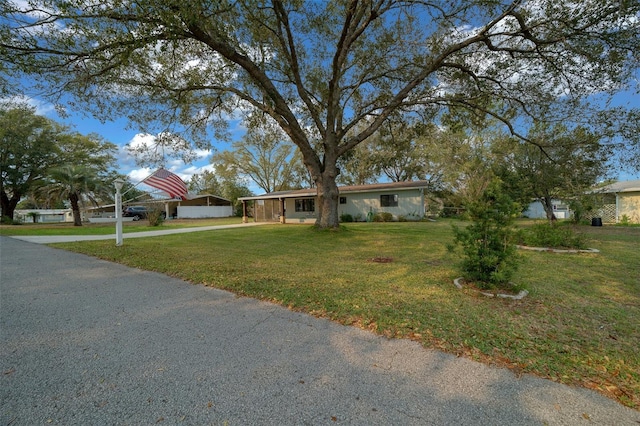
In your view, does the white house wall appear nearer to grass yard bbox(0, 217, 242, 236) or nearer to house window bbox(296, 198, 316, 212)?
house window bbox(296, 198, 316, 212)

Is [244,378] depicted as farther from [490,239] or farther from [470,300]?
[490,239]

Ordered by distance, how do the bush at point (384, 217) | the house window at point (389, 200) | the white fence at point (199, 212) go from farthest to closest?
1. the white fence at point (199, 212)
2. the house window at point (389, 200)
3. the bush at point (384, 217)

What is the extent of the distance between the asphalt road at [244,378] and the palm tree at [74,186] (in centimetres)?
2164

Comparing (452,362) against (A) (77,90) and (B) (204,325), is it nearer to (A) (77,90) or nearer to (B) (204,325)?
(B) (204,325)

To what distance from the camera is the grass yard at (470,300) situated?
2.38 m

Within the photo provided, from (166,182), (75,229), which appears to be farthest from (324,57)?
(75,229)

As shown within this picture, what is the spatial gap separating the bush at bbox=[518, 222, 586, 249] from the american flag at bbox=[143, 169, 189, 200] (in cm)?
1171

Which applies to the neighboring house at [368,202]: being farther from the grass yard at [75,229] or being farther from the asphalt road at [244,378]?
the asphalt road at [244,378]

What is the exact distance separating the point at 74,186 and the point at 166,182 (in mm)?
15022

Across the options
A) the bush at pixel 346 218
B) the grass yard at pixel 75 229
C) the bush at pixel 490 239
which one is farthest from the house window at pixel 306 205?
the bush at pixel 490 239

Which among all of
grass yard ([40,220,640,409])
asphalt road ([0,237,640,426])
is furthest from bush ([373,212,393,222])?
asphalt road ([0,237,640,426])

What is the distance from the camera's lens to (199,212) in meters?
35.8

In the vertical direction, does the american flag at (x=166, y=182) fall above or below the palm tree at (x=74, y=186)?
below

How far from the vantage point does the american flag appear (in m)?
10.1
